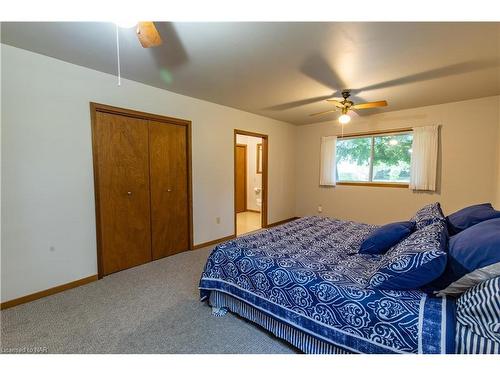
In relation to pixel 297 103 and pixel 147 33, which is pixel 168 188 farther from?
pixel 297 103

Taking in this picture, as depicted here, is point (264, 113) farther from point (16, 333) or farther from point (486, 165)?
point (16, 333)

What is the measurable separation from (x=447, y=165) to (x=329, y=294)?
154 inches

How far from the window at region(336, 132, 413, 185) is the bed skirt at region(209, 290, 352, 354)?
12.7ft

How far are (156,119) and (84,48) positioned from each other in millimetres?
1155

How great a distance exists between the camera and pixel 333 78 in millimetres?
2828

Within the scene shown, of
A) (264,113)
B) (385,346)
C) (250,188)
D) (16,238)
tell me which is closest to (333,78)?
(264,113)

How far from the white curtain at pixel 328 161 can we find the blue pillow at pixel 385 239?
3180mm

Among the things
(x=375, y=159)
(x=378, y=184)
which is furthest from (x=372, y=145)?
(x=378, y=184)

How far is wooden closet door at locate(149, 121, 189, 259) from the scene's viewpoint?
10.8ft

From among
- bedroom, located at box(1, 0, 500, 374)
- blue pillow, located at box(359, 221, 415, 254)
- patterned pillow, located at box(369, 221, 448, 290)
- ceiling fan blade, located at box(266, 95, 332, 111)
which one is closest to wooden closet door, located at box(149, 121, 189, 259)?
bedroom, located at box(1, 0, 500, 374)

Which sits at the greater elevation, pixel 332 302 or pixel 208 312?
pixel 332 302

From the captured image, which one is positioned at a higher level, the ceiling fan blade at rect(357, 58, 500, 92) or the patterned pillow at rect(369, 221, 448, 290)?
the ceiling fan blade at rect(357, 58, 500, 92)

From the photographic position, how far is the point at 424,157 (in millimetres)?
4047

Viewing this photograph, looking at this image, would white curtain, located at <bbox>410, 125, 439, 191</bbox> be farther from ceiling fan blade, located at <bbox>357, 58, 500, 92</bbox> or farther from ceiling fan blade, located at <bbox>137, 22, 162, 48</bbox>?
ceiling fan blade, located at <bbox>137, 22, 162, 48</bbox>
